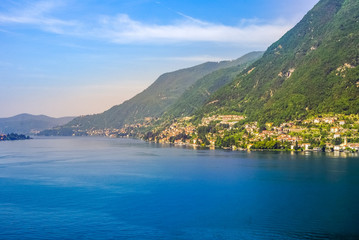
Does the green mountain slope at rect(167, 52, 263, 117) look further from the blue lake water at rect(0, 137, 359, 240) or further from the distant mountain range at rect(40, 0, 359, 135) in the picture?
the blue lake water at rect(0, 137, 359, 240)

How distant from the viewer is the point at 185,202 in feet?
97.0

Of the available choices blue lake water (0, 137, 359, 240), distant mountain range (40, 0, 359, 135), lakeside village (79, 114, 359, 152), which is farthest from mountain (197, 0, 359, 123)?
blue lake water (0, 137, 359, 240)

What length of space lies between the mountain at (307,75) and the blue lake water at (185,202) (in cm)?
3112

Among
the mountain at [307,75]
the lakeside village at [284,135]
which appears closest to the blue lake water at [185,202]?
the lakeside village at [284,135]

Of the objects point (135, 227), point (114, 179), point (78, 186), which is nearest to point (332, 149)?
point (114, 179)

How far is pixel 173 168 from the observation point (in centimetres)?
4800

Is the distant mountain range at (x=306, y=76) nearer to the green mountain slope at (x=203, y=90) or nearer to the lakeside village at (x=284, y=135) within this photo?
the lakeside village at (x=284, y=135)

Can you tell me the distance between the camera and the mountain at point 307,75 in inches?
3007

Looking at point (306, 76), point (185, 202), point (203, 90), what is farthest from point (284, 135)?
point (203, 90)

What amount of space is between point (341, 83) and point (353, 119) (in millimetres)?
12276

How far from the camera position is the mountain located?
76.4m

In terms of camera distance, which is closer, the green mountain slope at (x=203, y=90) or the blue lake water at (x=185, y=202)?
the blue lake water at (x=185, y=202)

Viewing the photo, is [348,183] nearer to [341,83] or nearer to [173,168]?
[173,168]

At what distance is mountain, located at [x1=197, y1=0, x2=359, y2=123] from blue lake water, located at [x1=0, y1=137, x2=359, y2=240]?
3112 centimetres
